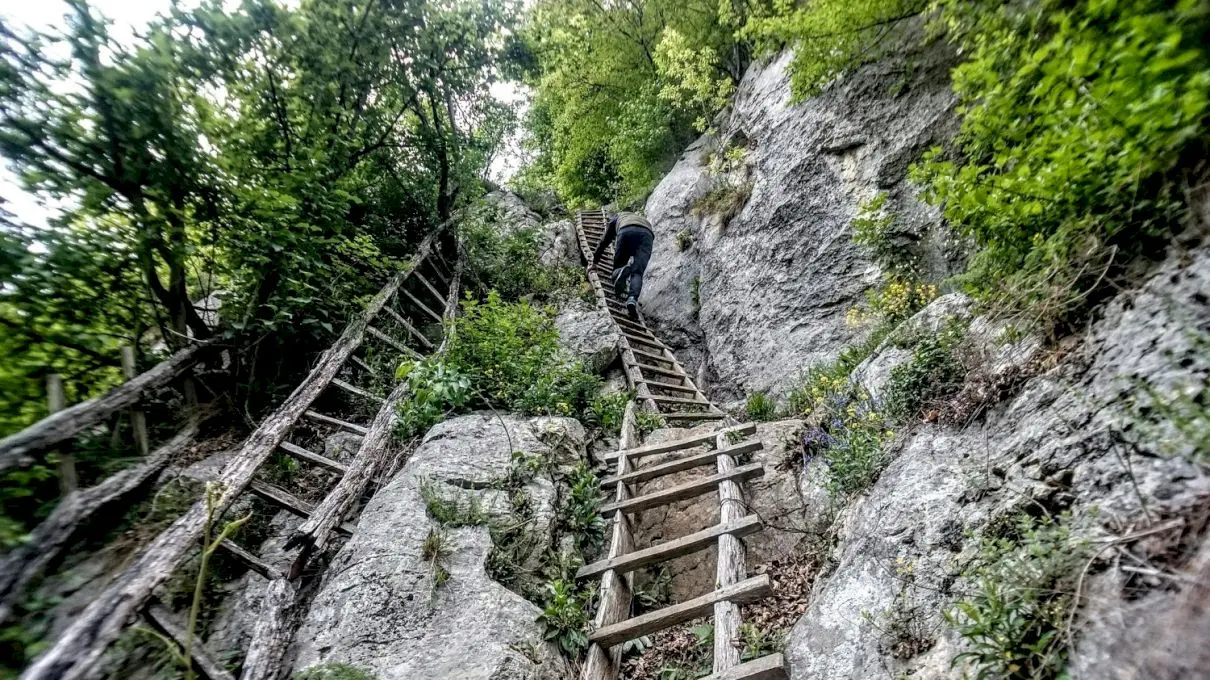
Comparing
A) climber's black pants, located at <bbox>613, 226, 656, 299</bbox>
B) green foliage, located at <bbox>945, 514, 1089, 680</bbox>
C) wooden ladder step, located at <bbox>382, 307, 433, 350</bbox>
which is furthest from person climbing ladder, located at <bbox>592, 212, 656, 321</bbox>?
green foliage, located at <bbox>945, 514, 1089, 680</bbox>

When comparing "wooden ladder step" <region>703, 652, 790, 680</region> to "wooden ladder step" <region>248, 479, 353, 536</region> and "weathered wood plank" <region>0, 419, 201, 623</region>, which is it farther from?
"weathered wood plank" <region>0, 419, 201, 623</region>

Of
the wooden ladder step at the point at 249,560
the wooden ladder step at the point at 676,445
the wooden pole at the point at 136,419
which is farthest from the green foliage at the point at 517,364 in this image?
the wooden pole at the point at 136,419

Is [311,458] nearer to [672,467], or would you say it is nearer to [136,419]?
[136,419]

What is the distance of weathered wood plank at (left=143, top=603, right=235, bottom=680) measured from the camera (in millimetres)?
2943

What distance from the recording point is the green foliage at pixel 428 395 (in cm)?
537

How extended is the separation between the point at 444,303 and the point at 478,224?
2809mm

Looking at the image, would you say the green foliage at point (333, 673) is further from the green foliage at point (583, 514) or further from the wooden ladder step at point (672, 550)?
the green foliage at point (583, 514)

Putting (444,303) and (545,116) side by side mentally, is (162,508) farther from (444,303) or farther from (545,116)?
(545,116)

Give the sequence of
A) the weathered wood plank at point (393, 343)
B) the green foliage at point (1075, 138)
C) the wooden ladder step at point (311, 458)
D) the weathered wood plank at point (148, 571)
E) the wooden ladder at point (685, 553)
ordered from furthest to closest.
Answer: the weathered wood plank at point (393, 343) < the wooden ladder step at point (311, 458) < the wooden ladder at point (685, 553) < the weathered wood plank at point (148, 571) < the green foliage at point (1075, 138)

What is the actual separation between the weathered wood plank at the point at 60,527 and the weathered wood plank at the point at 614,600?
299 cm

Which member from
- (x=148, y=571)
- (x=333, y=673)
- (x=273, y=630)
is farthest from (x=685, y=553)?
(x=148, y=571)

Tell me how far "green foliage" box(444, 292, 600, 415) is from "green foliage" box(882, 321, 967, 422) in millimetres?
3363

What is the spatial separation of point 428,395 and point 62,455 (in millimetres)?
2699

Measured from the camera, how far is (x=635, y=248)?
10.0 m
